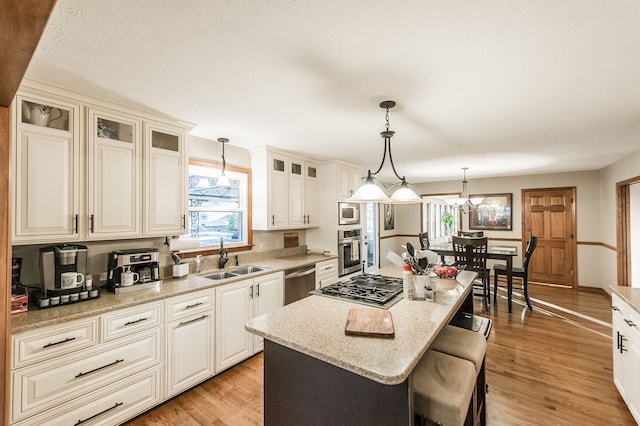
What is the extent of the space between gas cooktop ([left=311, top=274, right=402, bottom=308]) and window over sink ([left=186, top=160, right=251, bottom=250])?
1.70 metres

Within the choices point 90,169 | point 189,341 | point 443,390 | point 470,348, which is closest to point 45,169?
point 90,169

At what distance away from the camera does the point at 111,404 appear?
195cm

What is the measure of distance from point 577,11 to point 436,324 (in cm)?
154

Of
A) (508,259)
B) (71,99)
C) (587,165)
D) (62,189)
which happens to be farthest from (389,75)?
(587,165)

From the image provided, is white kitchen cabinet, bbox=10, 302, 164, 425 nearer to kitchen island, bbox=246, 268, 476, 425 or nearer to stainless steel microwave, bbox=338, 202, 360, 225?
kitchen island, bbox=246, 268, 476, 425

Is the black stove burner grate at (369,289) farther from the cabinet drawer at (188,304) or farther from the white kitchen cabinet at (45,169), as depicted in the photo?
the white kitchen cabinet at (45,169)

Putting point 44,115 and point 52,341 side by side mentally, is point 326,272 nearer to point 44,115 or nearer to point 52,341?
point 52,341

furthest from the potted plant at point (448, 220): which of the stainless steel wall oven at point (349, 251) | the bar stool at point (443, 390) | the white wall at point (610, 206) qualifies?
the bar stool at point (443, 390)

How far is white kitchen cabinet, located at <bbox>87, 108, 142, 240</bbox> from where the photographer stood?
2.10 meters

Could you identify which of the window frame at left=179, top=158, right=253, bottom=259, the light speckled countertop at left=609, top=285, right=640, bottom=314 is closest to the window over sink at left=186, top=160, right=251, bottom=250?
the window frame at left=179, top=158, right=253, bottom=259

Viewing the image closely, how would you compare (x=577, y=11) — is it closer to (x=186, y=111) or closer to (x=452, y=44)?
(x=452, y=44)

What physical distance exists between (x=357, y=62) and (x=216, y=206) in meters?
2.41

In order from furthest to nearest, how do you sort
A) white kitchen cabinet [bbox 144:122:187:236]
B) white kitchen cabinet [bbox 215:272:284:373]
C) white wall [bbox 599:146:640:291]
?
white wall [bbox 599:146:640:291]
white kitchen cabinet [bbox 215:272:284:373]
white kitchen cabinet [bbox 144:122:187:236]

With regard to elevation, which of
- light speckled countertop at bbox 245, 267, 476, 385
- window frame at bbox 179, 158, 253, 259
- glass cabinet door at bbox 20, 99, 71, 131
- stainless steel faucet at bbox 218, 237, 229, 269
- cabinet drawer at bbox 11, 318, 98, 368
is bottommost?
cabinet drawer at bbox 11, 318, 98, 368
